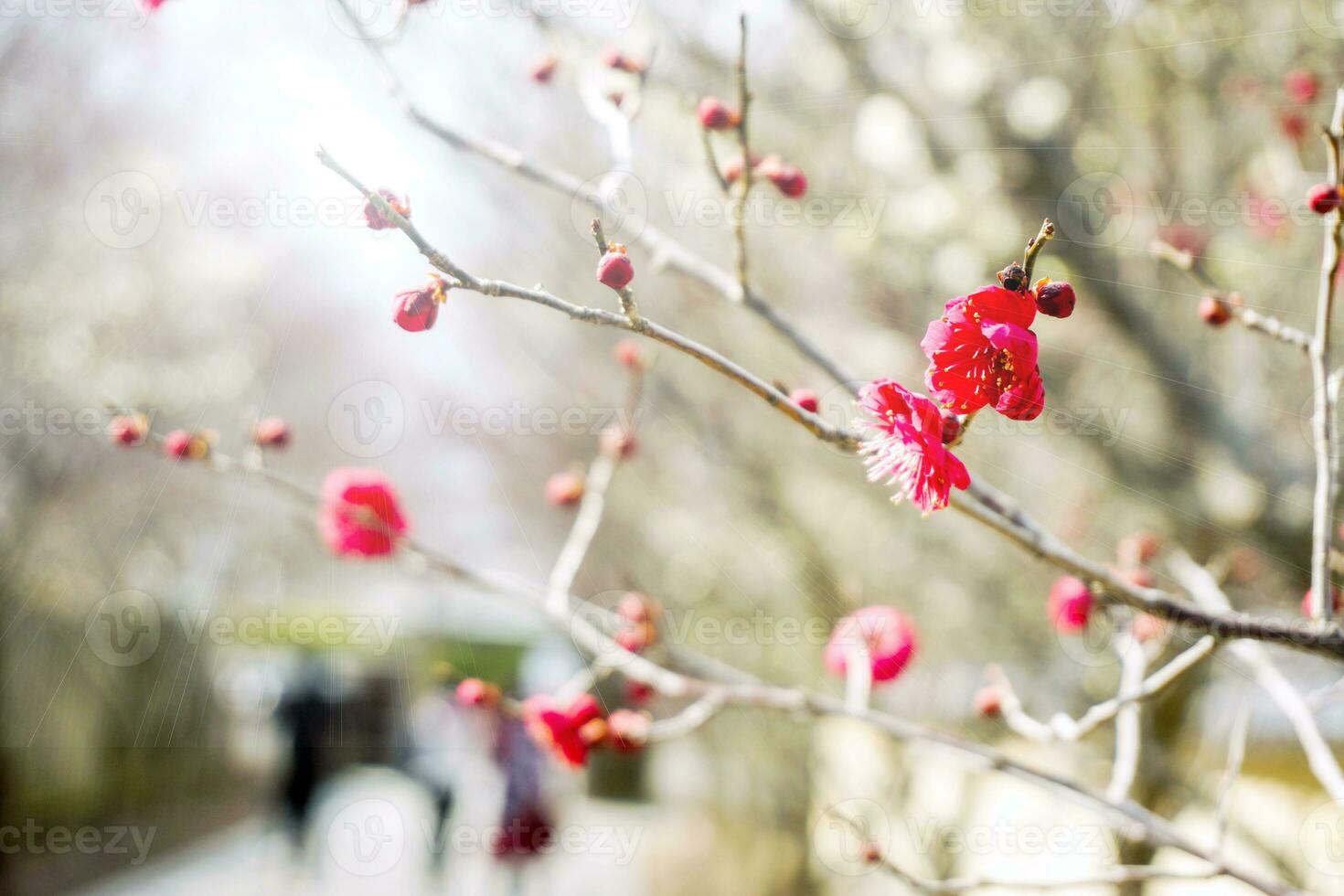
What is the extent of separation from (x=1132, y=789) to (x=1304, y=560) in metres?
1.12

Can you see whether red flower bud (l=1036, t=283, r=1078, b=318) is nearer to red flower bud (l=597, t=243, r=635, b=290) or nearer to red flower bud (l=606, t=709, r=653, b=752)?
red flower bud (l=597, t=243, r=635, b=290)

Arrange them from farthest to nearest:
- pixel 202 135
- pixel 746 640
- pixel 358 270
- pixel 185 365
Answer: pixel 185 365 → pixel 746 640 → pixel 202 135 → pixel 358 270

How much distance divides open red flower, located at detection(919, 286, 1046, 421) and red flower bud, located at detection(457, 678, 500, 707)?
1.10 m

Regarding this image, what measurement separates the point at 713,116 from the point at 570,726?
0.93 metres

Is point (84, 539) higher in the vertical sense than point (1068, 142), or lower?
lower

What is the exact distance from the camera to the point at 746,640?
5.07m

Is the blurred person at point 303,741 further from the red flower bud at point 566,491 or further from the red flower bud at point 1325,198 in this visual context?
the red flower bud at point 1325,198

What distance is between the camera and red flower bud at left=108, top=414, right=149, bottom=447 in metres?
1.23

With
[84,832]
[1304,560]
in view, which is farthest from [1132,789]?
[84,832]

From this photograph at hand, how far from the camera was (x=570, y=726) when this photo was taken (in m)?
1.48

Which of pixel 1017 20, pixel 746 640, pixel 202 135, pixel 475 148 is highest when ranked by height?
pixel 202 135

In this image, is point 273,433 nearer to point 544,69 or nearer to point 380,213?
point 544,69

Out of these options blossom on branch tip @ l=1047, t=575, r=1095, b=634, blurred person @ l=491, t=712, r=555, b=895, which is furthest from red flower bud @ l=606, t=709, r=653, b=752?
blurred person @ l=491, t=712, r=555, b=895

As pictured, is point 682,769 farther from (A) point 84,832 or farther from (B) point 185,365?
(B) point 185,365
